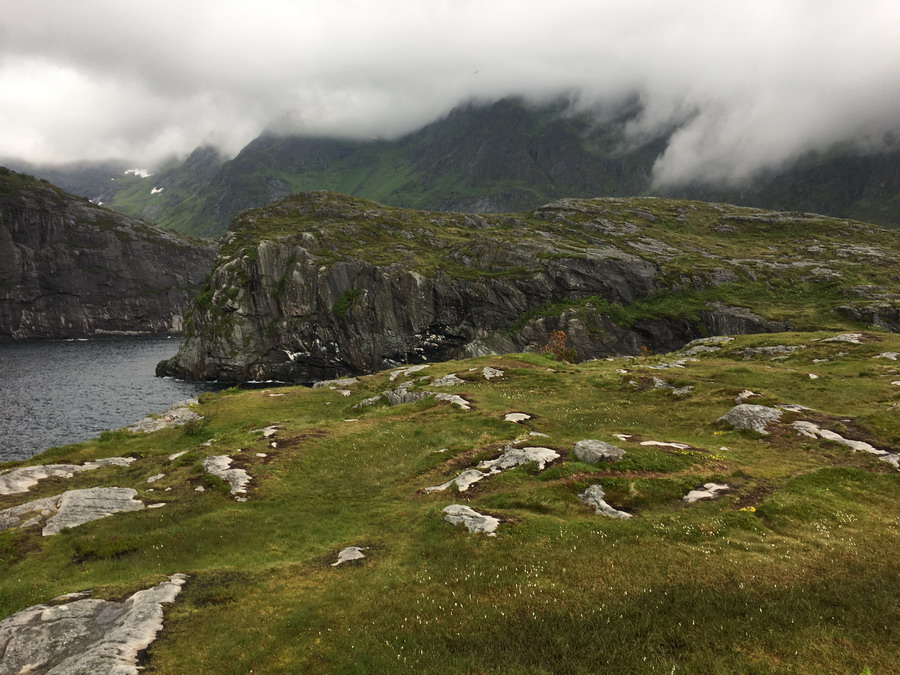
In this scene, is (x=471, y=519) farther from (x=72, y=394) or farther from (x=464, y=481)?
(x=72, y=394)

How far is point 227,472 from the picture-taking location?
31438 mm

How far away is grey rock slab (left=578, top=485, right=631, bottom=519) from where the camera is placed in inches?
851

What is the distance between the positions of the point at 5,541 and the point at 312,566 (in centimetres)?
1726

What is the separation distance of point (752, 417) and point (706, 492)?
Result: 14.9 metres

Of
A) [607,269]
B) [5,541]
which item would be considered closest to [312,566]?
[5,541]

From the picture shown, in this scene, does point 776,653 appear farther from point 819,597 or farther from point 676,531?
point 676,531

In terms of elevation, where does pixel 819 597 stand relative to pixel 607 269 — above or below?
below

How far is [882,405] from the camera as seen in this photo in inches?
1473

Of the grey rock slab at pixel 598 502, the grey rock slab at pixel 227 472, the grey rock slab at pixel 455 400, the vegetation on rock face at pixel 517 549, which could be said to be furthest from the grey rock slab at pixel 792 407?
the grey rock slab at pixel 227 472

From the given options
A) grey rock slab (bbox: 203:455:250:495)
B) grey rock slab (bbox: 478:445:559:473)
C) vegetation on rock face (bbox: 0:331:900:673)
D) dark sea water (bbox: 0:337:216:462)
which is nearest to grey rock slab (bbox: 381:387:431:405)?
vegetation on rock face (bbox: 0:331:900:673)

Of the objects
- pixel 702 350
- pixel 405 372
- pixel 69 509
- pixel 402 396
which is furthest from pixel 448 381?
pixel 702 350

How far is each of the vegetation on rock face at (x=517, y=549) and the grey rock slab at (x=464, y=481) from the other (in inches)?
27.7

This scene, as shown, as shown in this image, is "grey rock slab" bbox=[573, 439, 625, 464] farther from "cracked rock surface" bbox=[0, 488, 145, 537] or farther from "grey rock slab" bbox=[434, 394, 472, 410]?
"cracked rock surface" bbox=[0, 488, 145, 537]

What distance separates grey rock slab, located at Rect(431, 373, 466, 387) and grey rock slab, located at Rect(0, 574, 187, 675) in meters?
39.3
